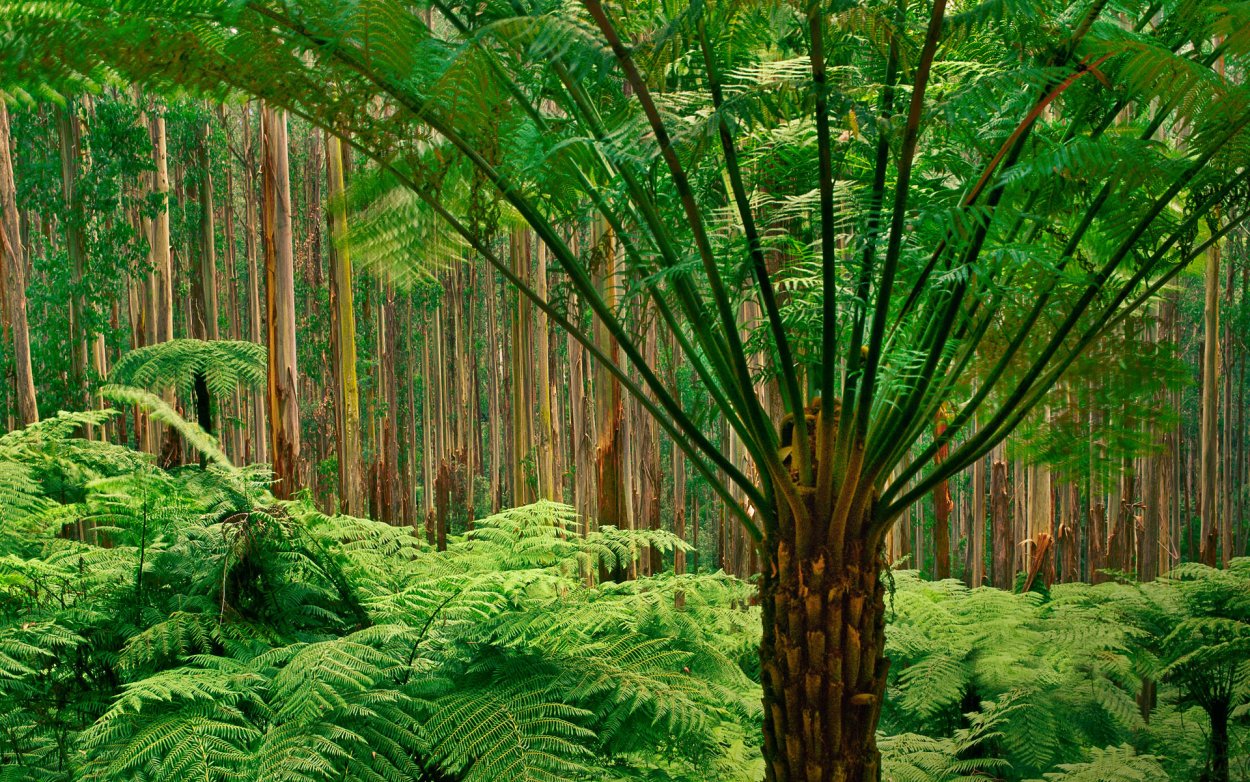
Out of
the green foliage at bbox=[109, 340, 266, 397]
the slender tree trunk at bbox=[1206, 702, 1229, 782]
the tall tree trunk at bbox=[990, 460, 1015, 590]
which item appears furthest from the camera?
the tall tree trunk at bbox=[990, 460, 1015, 590]

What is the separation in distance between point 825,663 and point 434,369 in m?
18.3

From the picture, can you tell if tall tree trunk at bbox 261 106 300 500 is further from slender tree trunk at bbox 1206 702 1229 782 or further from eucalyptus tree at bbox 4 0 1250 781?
slender tree trunk at bbox 1206 702 1229 782

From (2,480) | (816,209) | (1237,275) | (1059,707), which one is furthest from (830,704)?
(1237,275)

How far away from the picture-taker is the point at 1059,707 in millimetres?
2318

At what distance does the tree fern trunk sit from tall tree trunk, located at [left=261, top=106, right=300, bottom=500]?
450cm

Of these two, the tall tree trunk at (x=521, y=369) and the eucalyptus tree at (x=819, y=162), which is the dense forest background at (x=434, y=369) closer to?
the tall tree trunk at (x=521, y=369)

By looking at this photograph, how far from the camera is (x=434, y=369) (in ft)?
63.7

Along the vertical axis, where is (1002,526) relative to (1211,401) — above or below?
below

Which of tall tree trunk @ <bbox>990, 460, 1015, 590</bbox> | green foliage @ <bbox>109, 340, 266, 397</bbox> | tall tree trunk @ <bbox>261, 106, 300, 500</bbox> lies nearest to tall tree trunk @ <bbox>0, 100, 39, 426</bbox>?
tall tree trunk @ <bbox>261, 106, 300, 500</bbox>

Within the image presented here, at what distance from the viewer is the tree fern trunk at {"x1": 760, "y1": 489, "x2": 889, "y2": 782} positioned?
5.43 feet

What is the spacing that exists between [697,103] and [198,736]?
1.47 m

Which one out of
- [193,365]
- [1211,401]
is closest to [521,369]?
[193,365]

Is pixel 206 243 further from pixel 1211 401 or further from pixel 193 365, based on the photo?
pixel 1211 401

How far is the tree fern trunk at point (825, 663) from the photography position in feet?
5.43
